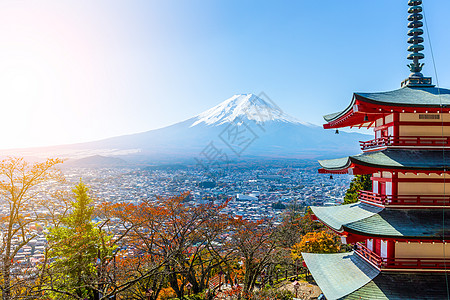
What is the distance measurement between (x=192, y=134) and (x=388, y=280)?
100557 mm

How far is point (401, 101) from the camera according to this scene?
6.66 meters

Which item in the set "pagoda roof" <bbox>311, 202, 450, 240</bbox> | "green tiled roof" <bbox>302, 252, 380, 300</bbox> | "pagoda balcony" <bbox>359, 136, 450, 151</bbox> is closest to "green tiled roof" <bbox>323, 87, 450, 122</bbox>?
"pagoda balcony" <bbox>359, 136, 450, 151</bbox>

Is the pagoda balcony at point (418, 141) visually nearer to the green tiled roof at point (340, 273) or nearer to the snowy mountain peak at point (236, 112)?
the green tiled roof at point (340, 273)

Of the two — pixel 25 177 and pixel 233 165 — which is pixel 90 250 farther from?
pixel 233 165

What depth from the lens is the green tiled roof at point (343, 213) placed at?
23.4 feet

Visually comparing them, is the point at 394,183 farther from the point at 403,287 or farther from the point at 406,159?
the point at 403,287

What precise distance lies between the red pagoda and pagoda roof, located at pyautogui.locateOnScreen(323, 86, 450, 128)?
0.06 feet

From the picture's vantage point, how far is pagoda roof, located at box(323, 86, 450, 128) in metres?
6.46

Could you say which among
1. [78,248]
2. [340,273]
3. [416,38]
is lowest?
[78,248]

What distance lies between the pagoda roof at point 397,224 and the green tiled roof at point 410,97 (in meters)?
2.48

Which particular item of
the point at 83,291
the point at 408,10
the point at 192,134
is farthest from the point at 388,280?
the point at 192,134

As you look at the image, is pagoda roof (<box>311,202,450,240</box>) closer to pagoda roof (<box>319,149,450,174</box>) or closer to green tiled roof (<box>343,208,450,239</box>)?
green tiled roof (<box>343,208,450,239</box>)

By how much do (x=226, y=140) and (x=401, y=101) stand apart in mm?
94118

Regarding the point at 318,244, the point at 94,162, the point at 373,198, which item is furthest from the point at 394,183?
the point at 94,162
